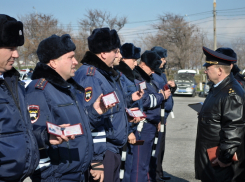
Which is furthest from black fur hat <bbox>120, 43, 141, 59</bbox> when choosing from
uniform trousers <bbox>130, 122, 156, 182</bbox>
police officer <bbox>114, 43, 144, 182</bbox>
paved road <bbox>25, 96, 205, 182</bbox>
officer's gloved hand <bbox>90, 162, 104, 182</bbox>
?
officer's gloved hand <bbox>90, 162, 104, 182</bbox>

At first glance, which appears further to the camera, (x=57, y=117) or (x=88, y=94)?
(x=88, y=94)

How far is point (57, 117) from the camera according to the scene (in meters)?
2.73

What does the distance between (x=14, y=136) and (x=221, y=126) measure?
236 cm

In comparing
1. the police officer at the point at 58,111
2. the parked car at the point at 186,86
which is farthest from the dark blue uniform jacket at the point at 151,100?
the parked car at the point at 186,86

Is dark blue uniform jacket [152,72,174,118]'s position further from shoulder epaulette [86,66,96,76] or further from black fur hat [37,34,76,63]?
black fur hat [37,34,76,63]

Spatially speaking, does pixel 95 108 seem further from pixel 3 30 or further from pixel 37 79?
pixel 3 30

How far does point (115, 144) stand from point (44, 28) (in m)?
30.2

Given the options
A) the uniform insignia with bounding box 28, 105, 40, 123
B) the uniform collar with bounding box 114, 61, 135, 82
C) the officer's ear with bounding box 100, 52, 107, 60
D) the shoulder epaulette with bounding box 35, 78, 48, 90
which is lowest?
the uniform insignia with bounding box 28, 105, 40, 123

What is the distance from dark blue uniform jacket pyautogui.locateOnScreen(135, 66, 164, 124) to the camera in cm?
521

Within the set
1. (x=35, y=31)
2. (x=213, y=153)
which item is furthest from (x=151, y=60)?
(x=35, y=31)

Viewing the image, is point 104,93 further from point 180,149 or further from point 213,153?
point 180,149

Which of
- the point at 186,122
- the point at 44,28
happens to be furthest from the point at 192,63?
the point at 186,122

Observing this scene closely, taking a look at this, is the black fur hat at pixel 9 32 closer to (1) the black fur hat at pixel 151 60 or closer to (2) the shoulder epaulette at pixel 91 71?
(2) the shoulder epaulette at pixel 91 71

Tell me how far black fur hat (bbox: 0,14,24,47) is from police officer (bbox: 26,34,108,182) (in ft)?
1.85
